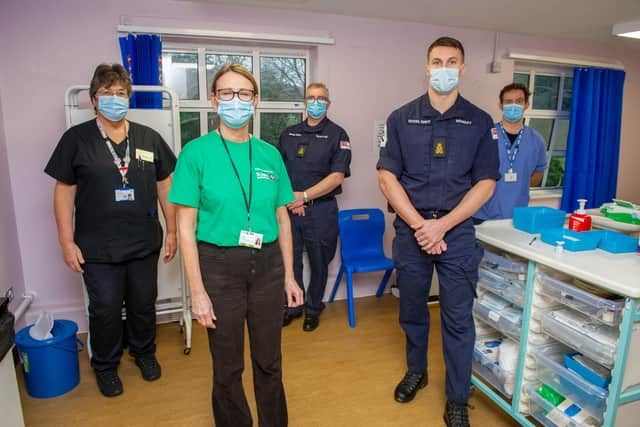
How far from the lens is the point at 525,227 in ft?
7.04

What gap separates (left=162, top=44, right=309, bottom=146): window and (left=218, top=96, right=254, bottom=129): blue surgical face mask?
69.9 inches

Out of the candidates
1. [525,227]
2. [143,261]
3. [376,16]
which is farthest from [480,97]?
[143,261]

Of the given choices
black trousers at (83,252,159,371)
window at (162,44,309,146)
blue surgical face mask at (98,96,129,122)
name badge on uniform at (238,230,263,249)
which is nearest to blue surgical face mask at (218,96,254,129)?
name badge on uniform at (238,230,263,249)

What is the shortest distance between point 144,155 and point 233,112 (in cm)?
96

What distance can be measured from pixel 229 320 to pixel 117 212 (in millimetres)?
1028

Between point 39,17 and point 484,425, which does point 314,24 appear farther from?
point 484,425

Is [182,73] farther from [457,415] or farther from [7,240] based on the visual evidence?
[457,415]

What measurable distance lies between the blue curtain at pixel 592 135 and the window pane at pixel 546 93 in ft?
0.93

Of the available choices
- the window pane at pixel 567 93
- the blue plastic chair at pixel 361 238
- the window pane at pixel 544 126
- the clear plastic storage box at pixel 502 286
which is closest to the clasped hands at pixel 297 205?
the blue plastic chair at pixel 361 238

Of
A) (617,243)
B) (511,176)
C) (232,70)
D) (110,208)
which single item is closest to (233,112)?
(232,70)

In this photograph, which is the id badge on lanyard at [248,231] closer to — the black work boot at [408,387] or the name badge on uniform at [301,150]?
the black work boot at [408,387]

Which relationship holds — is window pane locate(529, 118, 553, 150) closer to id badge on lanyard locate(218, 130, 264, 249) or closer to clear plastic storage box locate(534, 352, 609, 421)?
clear plastic storage box locate(534, 352, 609, 421)

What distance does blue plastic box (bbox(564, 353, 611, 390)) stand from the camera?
5.21ft

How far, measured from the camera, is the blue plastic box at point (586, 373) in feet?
5.21
